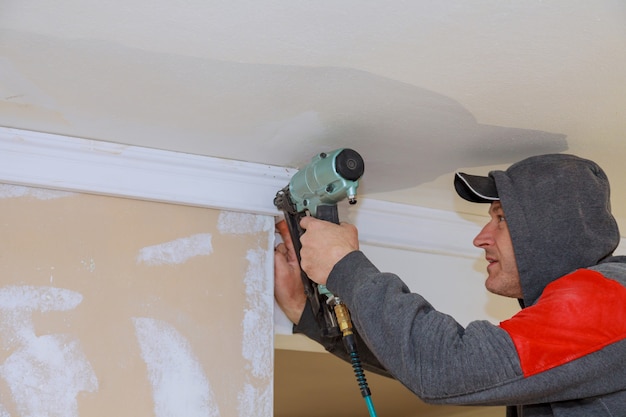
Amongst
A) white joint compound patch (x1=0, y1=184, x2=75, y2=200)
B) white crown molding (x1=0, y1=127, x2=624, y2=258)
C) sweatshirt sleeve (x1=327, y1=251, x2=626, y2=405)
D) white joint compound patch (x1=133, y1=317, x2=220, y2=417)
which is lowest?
sweatshirt sleeve (x1=327, y1=251, x2=626, y2=405)

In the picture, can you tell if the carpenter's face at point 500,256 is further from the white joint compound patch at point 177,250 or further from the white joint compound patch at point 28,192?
the white joint compound patch at point 28,192

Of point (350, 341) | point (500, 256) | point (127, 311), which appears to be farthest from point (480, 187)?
point (127, 311)

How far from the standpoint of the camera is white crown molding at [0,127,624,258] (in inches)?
61.8

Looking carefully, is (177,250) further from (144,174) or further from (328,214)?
(328,214)

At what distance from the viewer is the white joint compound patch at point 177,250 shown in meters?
1.64

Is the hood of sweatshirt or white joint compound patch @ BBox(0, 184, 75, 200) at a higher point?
white joint compound patch @ BBox(0, 184, 75, 200)

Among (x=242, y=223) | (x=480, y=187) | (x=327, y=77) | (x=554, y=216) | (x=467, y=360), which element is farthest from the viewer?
(x=242, y=223)

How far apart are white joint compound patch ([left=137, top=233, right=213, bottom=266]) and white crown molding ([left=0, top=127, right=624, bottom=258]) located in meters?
0.09

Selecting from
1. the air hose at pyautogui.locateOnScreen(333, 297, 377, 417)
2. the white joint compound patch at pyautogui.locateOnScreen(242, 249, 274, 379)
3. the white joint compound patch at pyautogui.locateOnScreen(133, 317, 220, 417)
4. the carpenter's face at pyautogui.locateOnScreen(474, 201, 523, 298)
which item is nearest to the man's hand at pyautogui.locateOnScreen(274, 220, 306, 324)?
the white joint compound patch at pyautogui.locateOnScreen(242, 249, 274, 379)

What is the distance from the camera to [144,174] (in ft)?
5.49

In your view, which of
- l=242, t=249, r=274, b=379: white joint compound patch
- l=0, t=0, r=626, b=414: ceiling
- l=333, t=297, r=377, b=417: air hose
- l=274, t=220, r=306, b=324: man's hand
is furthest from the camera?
l=274, t=220, r=306, b=324: man's hand

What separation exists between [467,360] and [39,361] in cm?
87

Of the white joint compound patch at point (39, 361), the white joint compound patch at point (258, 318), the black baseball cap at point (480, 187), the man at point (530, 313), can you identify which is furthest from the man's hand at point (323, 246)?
the white joint compound patch at point (39, 361)

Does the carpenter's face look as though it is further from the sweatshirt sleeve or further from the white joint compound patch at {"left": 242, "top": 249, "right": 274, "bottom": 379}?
the white joint compound patch at {"left": 242, "top": 249, "right": 274, "bottom": 379}
